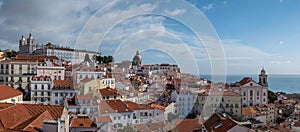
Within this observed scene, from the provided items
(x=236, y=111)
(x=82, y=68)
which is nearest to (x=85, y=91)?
(x=82, y=68)

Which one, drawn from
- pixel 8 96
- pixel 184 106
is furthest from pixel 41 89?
pixel 184 106

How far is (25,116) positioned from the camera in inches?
106

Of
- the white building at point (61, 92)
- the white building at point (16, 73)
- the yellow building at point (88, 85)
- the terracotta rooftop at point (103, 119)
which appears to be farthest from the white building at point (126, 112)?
the white building at point (16, 73)

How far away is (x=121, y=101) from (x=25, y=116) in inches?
125

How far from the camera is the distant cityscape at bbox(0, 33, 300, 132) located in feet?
9.59

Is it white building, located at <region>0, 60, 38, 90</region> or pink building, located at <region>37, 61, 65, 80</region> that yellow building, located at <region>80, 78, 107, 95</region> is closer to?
pink building, located at <region>37, 61, 65, 80</region>

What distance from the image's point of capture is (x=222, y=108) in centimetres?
866

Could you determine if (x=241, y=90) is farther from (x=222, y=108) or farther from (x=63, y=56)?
(x=63, y=56)

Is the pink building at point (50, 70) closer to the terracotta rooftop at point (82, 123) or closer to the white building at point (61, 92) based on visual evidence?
the white building at point (61, 92)

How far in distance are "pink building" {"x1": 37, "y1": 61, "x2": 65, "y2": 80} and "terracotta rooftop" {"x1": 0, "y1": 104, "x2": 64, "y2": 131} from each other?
6.35 meters

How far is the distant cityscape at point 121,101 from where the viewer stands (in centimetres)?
292

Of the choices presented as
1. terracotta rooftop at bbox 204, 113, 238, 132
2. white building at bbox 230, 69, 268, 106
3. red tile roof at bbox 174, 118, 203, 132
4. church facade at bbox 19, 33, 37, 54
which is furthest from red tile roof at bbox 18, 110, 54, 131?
church facade at bbox 19, 33, 37, 54

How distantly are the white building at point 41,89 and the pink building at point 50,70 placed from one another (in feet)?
4.47

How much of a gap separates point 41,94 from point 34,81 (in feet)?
1.62
